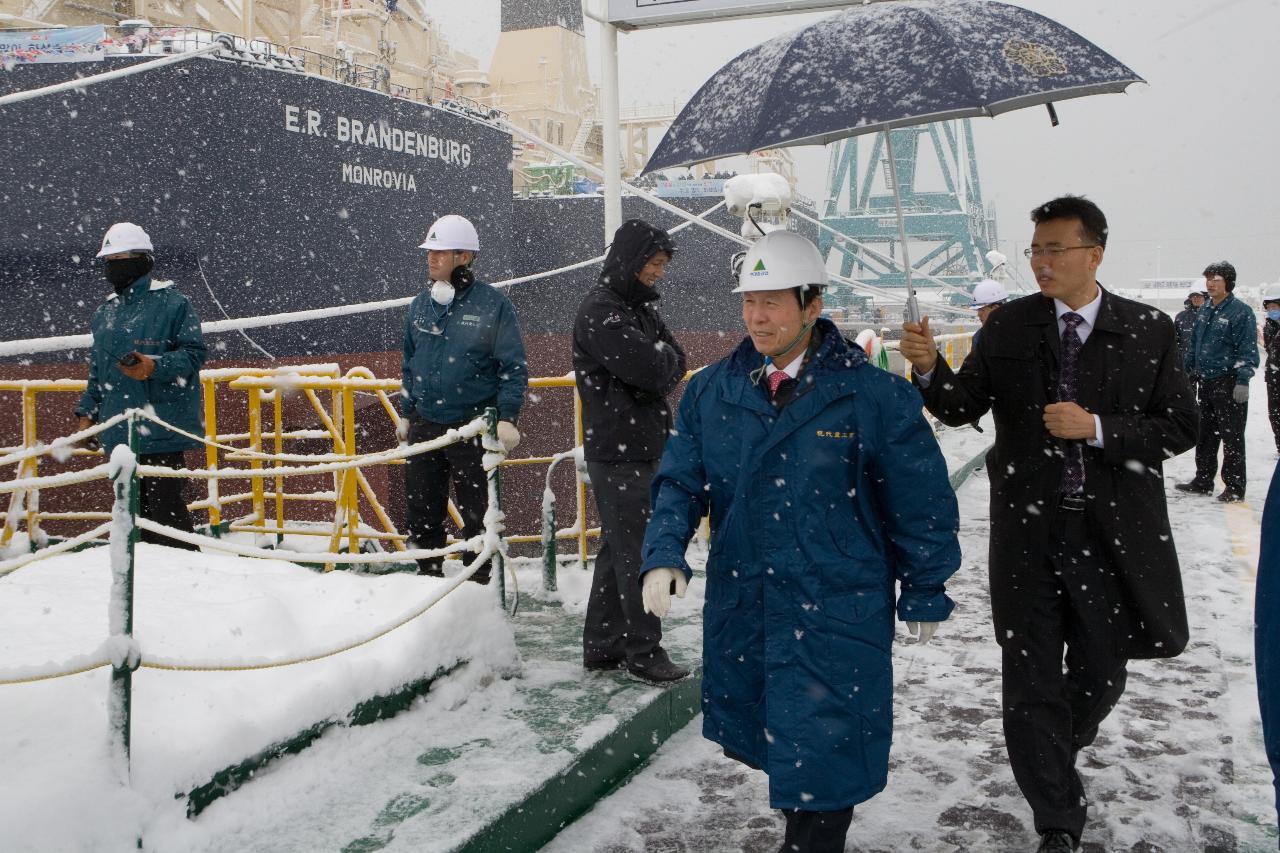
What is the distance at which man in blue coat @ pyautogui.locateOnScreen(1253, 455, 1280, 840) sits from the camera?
1.50 meters

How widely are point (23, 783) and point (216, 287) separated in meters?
11.7

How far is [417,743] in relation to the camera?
3.59 m

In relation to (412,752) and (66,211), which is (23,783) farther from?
(66,211)

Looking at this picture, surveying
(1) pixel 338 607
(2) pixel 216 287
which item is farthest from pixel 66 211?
(1) pixel 338 607

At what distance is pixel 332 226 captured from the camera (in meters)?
14.8

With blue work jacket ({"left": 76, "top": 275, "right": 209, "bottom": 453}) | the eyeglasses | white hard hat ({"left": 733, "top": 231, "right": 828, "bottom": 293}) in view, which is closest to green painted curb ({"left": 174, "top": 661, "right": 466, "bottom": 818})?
white hard hat ({"left": 733, "top": 231, "right": 828, "bottom": 293})

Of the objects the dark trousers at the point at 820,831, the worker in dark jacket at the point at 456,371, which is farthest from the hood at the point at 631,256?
the dark trousers at the point at 820,831

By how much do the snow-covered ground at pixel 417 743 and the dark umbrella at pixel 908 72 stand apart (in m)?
1.77

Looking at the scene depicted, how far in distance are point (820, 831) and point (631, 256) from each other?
2.25m

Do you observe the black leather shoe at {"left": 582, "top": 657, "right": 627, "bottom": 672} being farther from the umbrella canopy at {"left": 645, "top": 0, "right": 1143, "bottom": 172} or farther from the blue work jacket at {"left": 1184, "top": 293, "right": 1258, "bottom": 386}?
the blue work jacket at {"left": 1184, "top": 293, "right": 1258, "bottom": 386}

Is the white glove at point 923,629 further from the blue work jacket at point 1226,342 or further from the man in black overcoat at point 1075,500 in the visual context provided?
the blue work jacket at point 1226,342

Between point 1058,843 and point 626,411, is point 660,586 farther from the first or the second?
point 626,411

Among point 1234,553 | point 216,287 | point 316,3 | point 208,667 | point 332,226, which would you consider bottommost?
point 1234,553

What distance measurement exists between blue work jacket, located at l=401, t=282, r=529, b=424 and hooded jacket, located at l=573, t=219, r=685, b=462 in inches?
30.4
